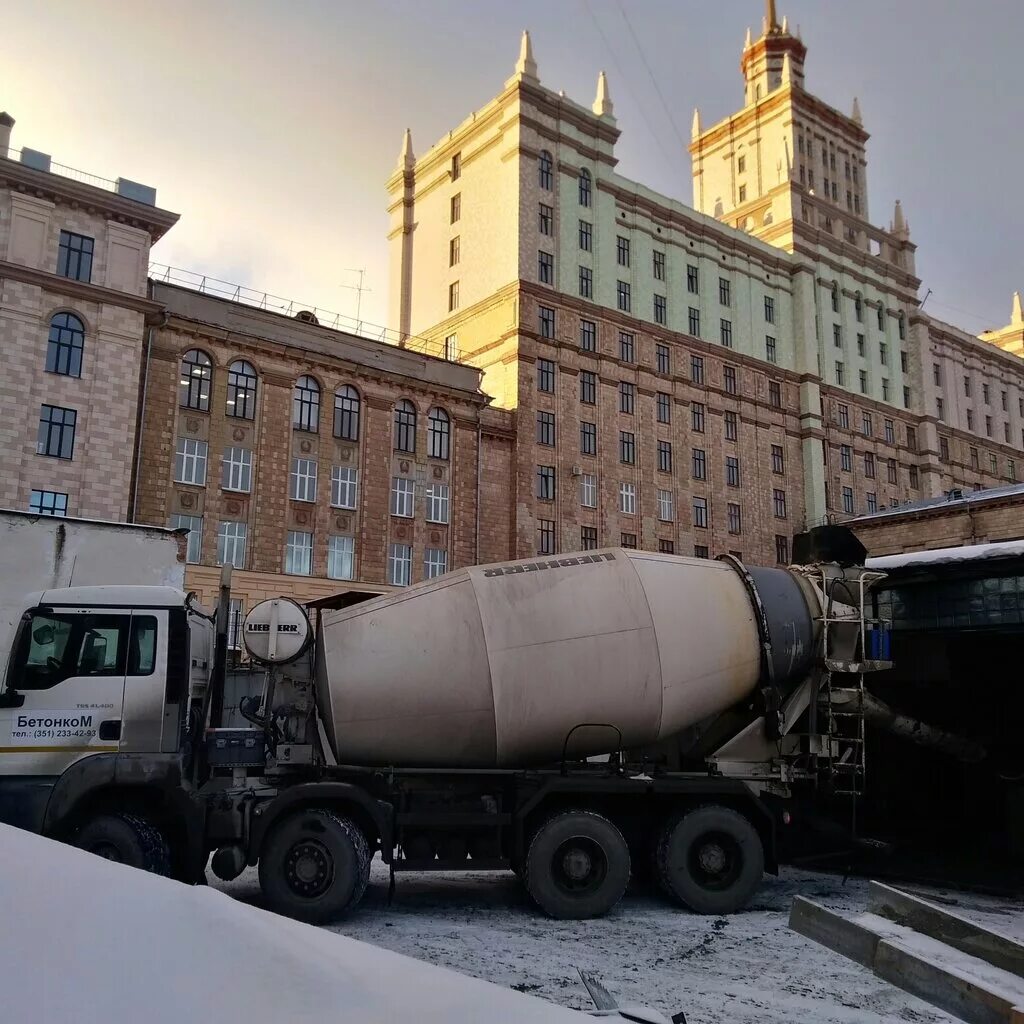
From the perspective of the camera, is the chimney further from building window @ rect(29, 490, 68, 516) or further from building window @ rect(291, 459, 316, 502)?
building window @ rect(291, 459, 316, 502)

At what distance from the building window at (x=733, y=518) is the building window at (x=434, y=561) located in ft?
70.3

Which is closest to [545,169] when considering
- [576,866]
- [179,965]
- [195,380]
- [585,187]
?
[585,187]

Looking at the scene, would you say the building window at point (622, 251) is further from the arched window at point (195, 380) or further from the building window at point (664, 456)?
the arched window at point (195, 380)

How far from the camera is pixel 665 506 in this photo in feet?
173

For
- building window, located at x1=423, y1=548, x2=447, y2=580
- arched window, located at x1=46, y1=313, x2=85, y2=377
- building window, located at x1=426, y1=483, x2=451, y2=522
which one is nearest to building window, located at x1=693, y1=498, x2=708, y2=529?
building window, located at x1=426, y1=483, x2=451, y2=522

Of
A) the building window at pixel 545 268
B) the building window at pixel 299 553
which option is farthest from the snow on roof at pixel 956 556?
the building window at pixel 545 268

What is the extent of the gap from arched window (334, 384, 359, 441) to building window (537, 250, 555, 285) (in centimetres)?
1582

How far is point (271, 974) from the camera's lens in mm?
2379

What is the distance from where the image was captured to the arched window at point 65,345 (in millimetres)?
33438

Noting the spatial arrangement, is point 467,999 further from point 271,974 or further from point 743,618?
point 743,618

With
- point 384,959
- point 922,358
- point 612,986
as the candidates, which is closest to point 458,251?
point 922,358

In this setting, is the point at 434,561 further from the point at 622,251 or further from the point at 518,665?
the point at 518,665

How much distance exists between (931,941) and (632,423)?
49792mm

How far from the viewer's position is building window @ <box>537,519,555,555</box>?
154 ft
